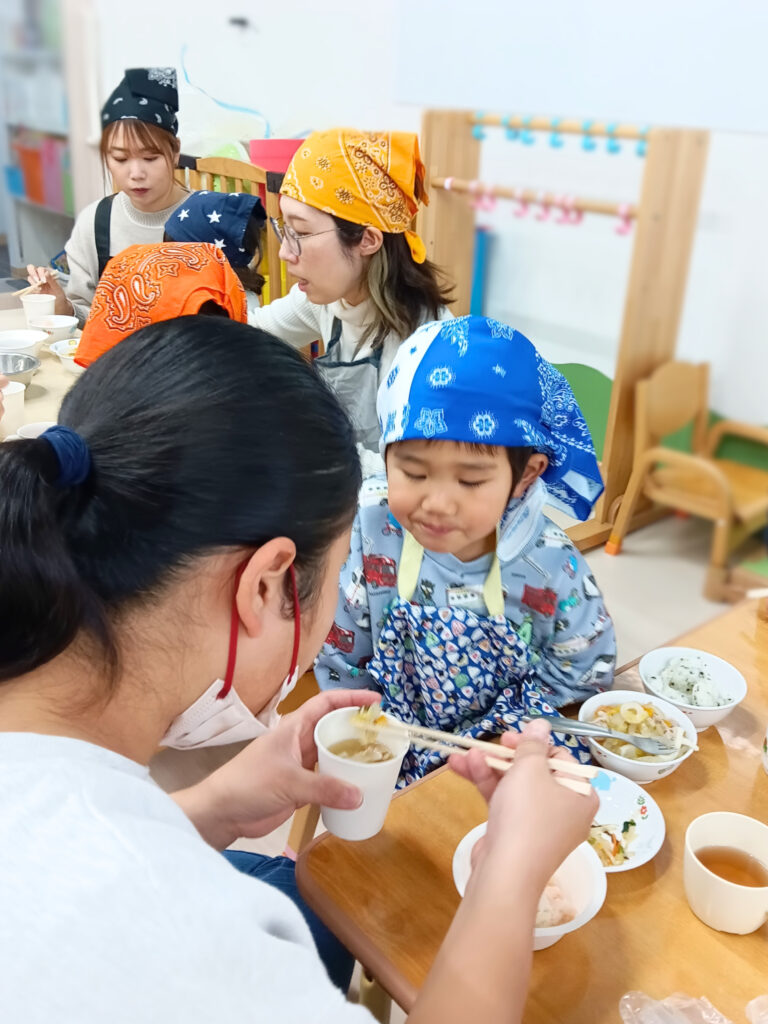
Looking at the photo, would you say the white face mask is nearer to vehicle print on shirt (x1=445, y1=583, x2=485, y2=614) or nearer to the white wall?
the white wall

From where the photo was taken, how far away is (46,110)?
502 mm

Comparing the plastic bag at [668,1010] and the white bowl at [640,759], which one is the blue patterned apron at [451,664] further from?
the plastic bag at [668,1010]

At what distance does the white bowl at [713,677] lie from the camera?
802mm

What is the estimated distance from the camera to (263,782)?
2.45 feet

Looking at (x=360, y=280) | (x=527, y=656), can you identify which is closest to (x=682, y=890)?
(x=527, y=656)

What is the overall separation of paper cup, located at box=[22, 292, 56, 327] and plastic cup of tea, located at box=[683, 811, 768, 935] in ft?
5.62

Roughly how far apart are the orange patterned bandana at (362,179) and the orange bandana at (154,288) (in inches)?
7.6

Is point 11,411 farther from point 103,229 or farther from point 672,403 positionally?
point 672,403

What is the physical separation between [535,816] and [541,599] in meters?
0.49

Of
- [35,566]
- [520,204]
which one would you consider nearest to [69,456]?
[35,566]

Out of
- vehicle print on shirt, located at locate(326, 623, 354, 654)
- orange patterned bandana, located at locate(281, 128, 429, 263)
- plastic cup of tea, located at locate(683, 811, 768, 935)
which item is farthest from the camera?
vehicle print on shirt, located at locate(326, 623, 354, 654)

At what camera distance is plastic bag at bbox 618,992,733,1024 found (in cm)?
54

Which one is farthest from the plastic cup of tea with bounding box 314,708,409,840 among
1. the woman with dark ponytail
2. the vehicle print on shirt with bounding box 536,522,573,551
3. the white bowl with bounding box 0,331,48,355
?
the white bowl with bounding box 0,331,48,355

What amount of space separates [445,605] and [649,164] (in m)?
0.85
